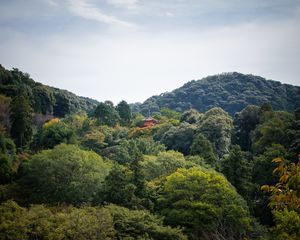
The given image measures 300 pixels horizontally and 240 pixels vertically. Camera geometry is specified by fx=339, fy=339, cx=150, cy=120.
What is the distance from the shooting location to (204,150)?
113 feet

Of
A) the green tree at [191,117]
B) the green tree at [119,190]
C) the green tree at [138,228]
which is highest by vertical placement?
the green tree at [191,117]

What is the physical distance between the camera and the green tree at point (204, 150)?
33.8 metres

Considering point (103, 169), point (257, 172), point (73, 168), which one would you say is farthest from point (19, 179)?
point (257, 172)

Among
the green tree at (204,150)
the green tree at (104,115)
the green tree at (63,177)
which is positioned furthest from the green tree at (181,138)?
the green tree at (63,177)

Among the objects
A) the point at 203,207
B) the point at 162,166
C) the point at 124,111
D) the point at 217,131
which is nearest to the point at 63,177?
the point at 162,166

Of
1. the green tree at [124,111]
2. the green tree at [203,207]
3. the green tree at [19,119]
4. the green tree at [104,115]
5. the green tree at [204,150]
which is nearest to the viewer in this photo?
the green tree at [203,207]

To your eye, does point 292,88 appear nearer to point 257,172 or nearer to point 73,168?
point 257,172

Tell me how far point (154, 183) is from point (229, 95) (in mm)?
70437

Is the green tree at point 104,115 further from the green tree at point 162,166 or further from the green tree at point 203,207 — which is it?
the green tree at point 203,207

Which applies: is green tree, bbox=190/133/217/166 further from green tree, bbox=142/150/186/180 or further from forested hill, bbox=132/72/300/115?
forested hill, bbox=132/72/300/115

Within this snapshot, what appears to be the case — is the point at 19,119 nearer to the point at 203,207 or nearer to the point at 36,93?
the point at 36,93

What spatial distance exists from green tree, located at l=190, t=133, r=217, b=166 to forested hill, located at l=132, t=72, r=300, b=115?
2083 inches

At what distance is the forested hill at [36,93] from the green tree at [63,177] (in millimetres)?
24779

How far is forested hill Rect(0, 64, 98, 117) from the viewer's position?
48.6 metres
